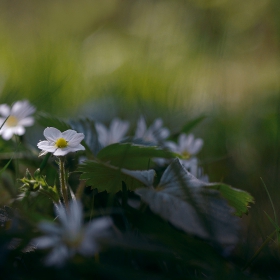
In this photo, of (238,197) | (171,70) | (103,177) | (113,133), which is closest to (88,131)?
(113,133)

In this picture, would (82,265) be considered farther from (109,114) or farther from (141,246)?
(109,114)

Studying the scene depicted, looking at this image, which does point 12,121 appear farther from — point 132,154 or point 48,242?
point 48,242

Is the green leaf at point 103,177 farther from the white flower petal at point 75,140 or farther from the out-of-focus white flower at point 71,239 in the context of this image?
the out-of-focus white flower at point 71,239

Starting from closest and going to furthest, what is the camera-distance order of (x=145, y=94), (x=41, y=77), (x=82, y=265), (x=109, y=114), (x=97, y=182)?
(x=82, y=265)
(x=97, y=182)
(x=109, y=114)
(x=41, y=77)
(x=145, y=94)

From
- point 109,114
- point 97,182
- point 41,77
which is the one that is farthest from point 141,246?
point 41,77

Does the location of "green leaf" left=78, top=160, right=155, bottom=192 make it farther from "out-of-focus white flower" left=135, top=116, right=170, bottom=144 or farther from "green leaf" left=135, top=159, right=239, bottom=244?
"out-of-focus white flower" left=135, top=116, right=170, bottom=144

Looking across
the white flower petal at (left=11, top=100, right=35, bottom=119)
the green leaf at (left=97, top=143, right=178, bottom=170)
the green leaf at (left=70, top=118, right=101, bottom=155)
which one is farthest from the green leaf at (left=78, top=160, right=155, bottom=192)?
the white flower petal at (left=11, top=100, right=35, bottom=119)
